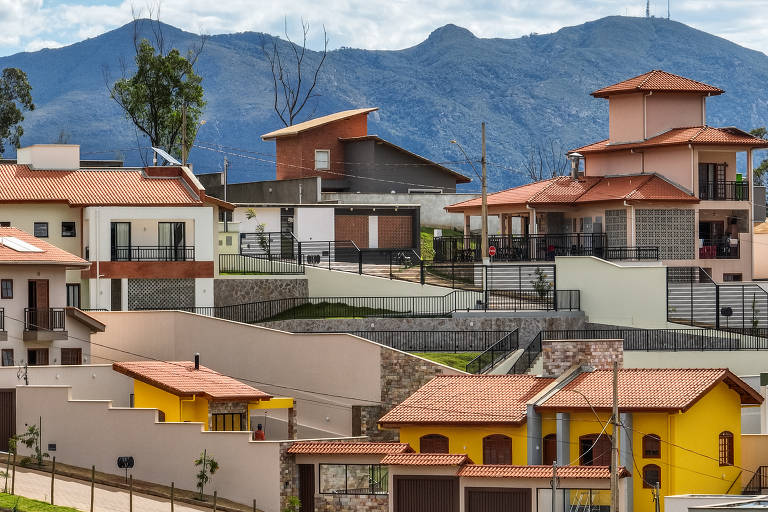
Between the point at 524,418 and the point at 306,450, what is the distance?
664 centimetres

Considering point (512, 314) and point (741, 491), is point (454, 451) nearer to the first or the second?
point (741, 491)

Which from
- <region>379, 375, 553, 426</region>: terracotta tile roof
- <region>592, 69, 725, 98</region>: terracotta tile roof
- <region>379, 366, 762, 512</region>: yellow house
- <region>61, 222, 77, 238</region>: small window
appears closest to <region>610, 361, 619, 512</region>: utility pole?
<region>379, 366, 762, 512</region>: yellow house

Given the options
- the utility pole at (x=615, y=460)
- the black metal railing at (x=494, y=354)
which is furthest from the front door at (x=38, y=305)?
the utility pole at (x=615, y=460)

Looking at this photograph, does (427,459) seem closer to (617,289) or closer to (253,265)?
(617,289)

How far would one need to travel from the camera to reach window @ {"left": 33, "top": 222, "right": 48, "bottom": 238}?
69.9 m

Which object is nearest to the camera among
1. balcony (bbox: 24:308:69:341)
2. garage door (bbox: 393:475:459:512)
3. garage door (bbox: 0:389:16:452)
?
garage door (bbox: 393:475:459:512)

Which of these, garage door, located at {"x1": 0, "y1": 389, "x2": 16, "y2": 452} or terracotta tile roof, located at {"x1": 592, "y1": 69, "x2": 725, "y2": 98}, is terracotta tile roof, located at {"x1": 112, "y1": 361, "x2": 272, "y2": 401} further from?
terracotta tile roof, located at {"x1": 592, "y1": 69, "x2": 725, "y2": 98}

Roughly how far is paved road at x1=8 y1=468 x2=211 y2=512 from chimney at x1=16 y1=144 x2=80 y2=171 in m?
24.7

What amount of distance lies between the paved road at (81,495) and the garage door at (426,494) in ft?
19.3

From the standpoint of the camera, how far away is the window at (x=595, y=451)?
51.1 m

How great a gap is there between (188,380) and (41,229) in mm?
17663

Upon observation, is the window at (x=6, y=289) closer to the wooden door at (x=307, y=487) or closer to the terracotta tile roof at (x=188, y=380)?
the terracotta tile roof at (x=188, y=380)

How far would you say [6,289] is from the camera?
195ft

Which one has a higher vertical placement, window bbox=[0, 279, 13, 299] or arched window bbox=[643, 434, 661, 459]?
window bbox=[0, 279, 13, 299]
